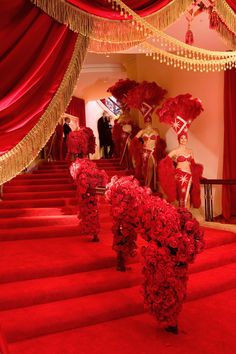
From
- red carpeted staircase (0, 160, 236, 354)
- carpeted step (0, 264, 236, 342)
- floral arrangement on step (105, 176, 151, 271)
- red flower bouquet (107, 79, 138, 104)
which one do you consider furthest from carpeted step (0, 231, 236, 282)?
red flower bouquet (107, 79, 138, 104)

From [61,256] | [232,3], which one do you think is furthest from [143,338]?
[232,3]

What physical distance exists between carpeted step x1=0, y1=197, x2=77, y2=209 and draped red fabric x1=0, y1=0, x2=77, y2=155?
3626 mm

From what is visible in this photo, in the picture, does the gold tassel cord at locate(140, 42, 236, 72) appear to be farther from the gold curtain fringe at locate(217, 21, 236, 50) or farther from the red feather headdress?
the red feather headdress

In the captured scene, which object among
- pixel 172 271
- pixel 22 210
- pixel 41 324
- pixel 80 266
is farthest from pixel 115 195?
pixel 22 210

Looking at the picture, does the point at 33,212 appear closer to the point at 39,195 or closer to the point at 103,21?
the point at 39,195

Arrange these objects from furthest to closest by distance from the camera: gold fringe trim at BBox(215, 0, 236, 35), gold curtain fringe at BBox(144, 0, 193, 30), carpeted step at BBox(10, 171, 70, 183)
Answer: carpeted step at BBox(10, 171, 70, 183) → gold fringe trim at BBox(215, 0, 236, 35) → gold curtain fringe at BBox(144, 0, 193, 30)

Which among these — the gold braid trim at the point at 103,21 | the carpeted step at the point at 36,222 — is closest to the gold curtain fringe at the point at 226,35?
the gold braid trim at the point at 103,21

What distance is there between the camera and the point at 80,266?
376cm

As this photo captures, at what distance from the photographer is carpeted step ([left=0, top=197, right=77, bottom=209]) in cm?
599

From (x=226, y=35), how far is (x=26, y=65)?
6.54 feet

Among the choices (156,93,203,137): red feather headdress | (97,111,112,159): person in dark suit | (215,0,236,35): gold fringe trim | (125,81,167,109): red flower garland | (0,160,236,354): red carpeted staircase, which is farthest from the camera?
(97,111,112,159): person in dark suit

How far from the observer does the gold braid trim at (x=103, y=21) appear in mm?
2678

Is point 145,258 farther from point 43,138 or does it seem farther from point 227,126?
point 227,126

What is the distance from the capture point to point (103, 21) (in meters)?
2.89
